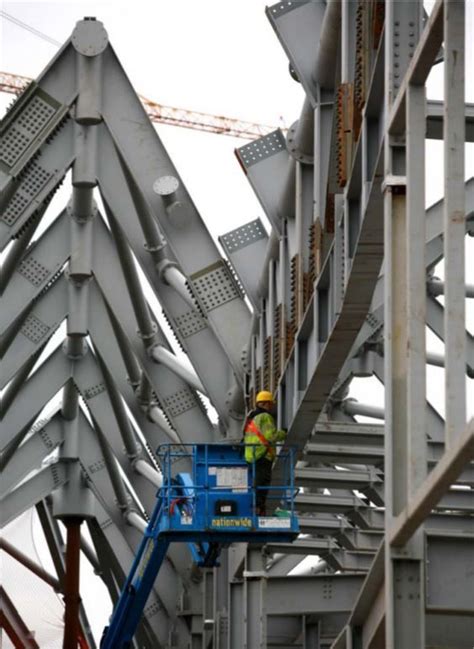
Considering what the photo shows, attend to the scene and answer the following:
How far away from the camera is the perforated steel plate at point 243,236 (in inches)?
1085

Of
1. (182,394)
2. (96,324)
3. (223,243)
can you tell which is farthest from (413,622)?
(96,324)

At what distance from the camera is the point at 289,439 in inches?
994

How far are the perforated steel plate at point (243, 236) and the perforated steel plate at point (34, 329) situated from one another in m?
7.36

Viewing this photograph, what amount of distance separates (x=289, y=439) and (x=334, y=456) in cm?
341

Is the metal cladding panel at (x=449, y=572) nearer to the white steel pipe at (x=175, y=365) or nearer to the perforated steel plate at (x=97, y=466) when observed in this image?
the white steel pipe at (x=175, y=365)

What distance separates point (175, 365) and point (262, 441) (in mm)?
7345

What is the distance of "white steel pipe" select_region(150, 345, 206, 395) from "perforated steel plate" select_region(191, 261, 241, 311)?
6.98ft

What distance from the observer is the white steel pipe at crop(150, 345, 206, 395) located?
30.6 m

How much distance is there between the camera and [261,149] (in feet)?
82.6

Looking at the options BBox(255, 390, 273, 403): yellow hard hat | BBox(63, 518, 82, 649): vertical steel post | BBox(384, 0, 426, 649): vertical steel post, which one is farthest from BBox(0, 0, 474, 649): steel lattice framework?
BBox(63, 518, 82, 649): vertical steel post

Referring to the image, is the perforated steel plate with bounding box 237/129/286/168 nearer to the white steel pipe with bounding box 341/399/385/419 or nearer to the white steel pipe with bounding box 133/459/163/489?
the white steel pipe with bounding box 341/399/385/419

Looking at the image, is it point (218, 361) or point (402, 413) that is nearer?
point (402, 413)

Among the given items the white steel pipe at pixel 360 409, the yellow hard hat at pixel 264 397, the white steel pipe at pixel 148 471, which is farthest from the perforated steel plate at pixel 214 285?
the white steel pipe at pixel 148 471

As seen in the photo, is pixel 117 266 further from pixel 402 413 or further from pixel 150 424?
pixel 402 413
